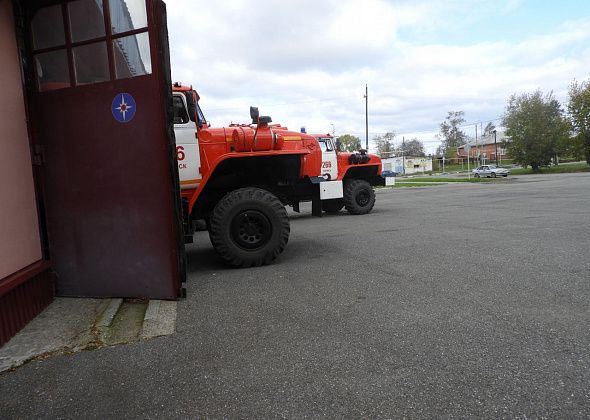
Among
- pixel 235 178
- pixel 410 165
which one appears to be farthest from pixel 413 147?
pixel 235 178

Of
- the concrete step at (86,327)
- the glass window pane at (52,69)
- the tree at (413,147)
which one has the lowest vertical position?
the concrete step at (86,327)

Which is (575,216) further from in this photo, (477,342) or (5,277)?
(5,277)

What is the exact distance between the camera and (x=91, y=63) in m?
4.21

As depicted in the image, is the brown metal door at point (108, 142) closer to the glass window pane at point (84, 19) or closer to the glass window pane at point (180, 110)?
the glass window pane at point (84, 19)

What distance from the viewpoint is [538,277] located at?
470cm

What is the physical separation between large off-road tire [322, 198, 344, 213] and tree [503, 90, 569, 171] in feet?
153

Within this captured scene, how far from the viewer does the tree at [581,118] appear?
4816cm

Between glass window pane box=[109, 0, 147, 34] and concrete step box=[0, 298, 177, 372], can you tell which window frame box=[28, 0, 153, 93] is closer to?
glass window pane box=[109, 0, 147, 34]

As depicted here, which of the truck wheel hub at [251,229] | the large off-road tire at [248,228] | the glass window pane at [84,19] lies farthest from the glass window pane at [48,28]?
the truck wheel hub at [251,229]

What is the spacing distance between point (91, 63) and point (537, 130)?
56.3m

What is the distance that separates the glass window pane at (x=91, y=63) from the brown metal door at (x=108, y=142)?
0.01m

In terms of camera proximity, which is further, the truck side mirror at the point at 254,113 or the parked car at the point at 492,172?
the parked car at the point at 492,172

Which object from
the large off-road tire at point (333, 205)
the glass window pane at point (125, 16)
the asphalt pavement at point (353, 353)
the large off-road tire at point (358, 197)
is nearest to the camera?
the asphalt pavement at point (353, 353)

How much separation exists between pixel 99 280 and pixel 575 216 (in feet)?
33.1
